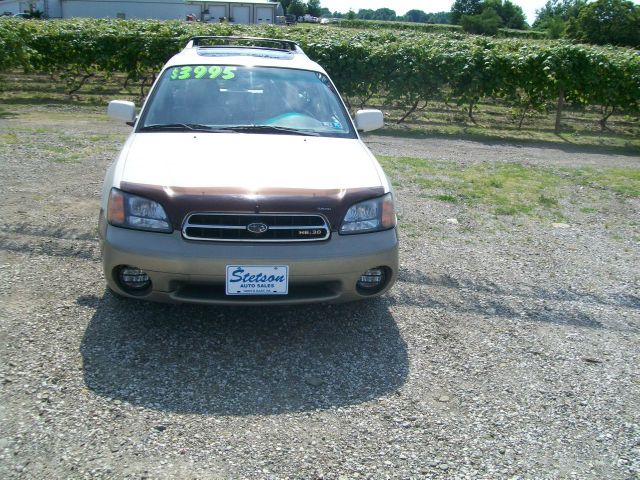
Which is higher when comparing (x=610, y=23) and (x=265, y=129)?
(x=610, y=23)

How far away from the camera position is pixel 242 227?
3648mm

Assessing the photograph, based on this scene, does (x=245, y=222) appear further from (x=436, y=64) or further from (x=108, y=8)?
(x=108, y=8)

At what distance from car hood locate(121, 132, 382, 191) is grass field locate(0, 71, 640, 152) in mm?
9128

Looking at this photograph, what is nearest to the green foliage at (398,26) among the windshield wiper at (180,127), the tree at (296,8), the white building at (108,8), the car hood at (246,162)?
the white building at (108,8)

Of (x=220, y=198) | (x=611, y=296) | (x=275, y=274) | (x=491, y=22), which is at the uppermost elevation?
(x=491, y=22)

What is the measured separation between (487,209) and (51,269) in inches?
190

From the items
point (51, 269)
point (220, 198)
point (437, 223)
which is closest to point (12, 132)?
point (51, 269)

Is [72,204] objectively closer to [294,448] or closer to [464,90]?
[294,448]

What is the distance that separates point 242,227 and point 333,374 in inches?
39.3

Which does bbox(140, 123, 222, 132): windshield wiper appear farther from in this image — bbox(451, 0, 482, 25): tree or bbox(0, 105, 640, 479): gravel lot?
bbox(451, 0, 482, 25): tree

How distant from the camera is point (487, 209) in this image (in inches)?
294

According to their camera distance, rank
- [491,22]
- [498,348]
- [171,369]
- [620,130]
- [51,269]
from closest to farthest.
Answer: [171,369] < [498,348] < [51,269] < [620,130] < [491,22]

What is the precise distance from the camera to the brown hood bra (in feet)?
11.9

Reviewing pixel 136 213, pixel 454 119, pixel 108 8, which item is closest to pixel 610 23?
pixel 108 8
